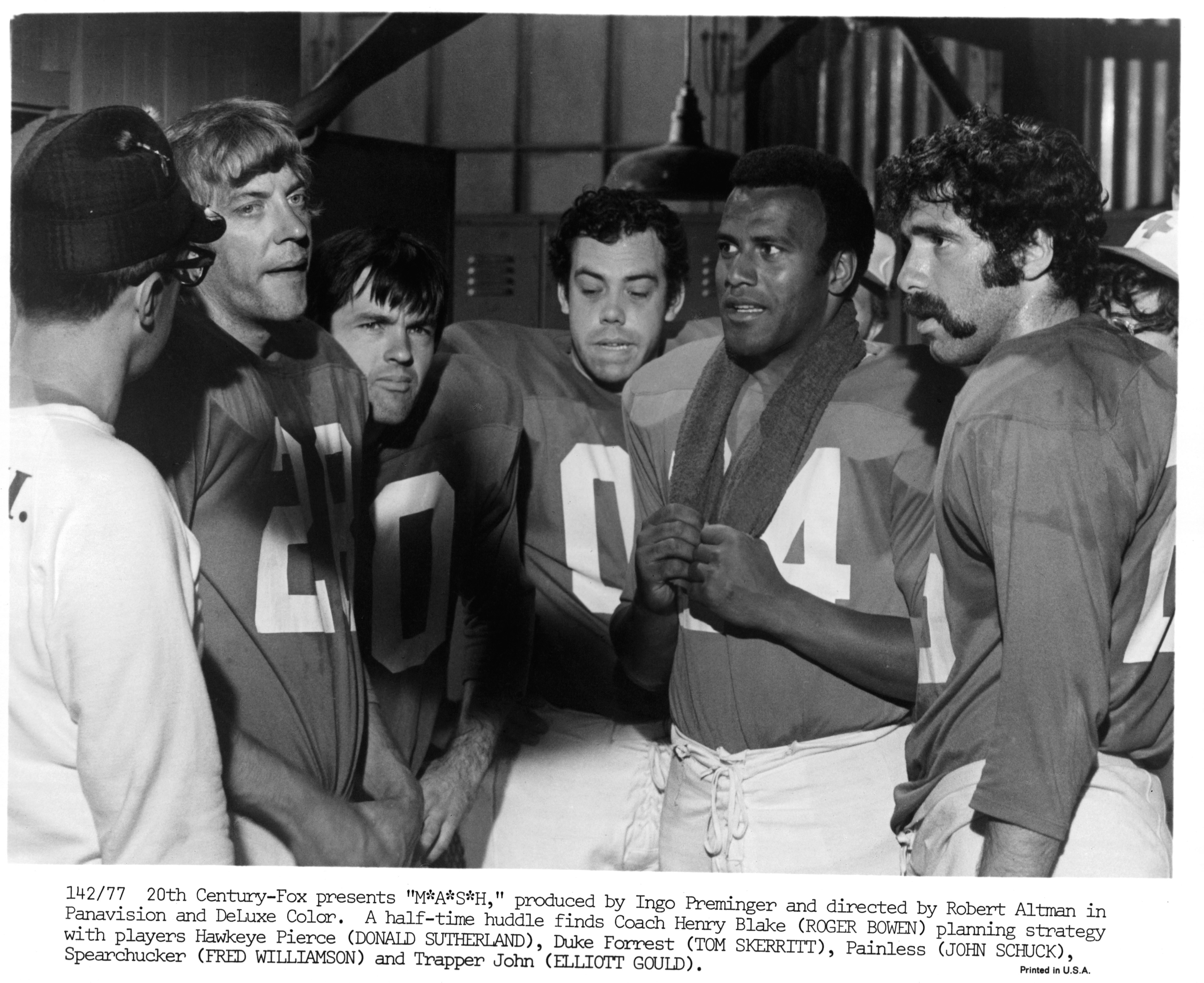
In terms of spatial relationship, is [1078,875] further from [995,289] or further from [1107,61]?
[1107,61]

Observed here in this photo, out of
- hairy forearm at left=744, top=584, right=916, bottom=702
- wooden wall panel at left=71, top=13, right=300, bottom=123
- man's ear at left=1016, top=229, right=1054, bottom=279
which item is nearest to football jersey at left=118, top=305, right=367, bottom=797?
wooden wall panel at left=71, top=13, right=300, bottom=123

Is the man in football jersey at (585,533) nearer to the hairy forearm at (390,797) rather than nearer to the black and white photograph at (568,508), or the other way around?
the black and white photograph at (568,508)

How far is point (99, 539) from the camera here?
87.5 inches

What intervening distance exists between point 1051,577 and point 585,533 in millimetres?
827

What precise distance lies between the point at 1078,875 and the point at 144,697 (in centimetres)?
155

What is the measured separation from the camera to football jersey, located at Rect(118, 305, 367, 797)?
7.63 ft

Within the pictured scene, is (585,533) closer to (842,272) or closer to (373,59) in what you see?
(842,272)

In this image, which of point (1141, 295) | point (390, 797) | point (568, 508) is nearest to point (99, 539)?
point (390, 797)

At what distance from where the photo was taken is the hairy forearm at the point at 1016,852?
206 cm

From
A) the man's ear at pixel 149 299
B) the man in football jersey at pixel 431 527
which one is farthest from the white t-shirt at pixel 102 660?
the man in football jersey at pixel 431 527

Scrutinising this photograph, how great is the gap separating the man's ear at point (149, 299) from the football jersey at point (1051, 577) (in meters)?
1.34

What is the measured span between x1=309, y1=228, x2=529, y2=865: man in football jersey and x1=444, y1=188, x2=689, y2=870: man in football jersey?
0.05m

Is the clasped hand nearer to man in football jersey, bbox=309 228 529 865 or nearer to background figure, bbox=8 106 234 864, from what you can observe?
man in football jersey, bbox=309 228 529 865

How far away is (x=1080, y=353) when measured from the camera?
2117mm
